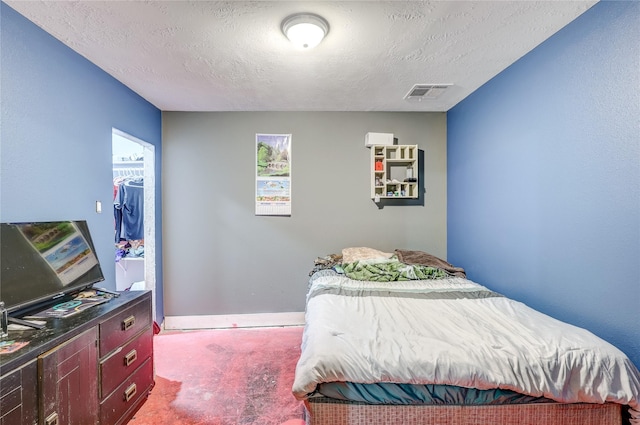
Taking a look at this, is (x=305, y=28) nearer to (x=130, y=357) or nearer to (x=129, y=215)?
(x=130, y=357)

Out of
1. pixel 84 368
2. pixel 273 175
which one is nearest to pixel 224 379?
pixel 84 368

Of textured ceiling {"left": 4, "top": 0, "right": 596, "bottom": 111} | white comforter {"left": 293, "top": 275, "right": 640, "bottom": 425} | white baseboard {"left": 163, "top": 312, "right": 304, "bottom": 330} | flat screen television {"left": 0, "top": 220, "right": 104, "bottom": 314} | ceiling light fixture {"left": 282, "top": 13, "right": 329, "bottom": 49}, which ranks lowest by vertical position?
white baseboard {"left": 163, "top": 312, "right": 304, "bottom": 330}

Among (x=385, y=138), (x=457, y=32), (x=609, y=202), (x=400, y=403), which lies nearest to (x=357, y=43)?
(x=457, y=32)

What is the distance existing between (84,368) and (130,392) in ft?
1.65

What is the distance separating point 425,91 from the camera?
2.58 meters

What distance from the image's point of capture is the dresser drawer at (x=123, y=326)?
1.48m

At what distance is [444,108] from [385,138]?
786 mm

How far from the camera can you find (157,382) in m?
2.09

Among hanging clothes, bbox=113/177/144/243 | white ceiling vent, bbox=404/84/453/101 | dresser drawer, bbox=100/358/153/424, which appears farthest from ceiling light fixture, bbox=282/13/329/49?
hanging clothes, bbox=113/177/144/243

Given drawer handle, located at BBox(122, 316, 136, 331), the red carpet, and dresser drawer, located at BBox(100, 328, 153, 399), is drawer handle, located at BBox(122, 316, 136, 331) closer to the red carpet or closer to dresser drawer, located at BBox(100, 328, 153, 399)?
dresser drawer, located at BBox(100, 328, 153, 399)

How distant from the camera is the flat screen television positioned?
1.34 metres

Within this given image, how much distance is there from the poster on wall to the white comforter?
1752 mm

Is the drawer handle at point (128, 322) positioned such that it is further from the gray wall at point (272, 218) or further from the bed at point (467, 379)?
the gray wall at point (272, 218)

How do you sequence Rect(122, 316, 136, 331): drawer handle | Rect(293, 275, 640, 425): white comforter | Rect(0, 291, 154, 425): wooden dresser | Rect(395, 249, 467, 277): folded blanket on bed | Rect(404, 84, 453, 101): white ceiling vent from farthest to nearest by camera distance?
Rect(395, 249, 467, 277): folded blanket on bed
Rect(404, 84, 453, 101): white ceiling vent
Rect(122, 316, 136, 331): drawer handle
Rect(293, 275, 640, 425): white comforter
Rect(0, 291, 154, 425): wooden dresser
